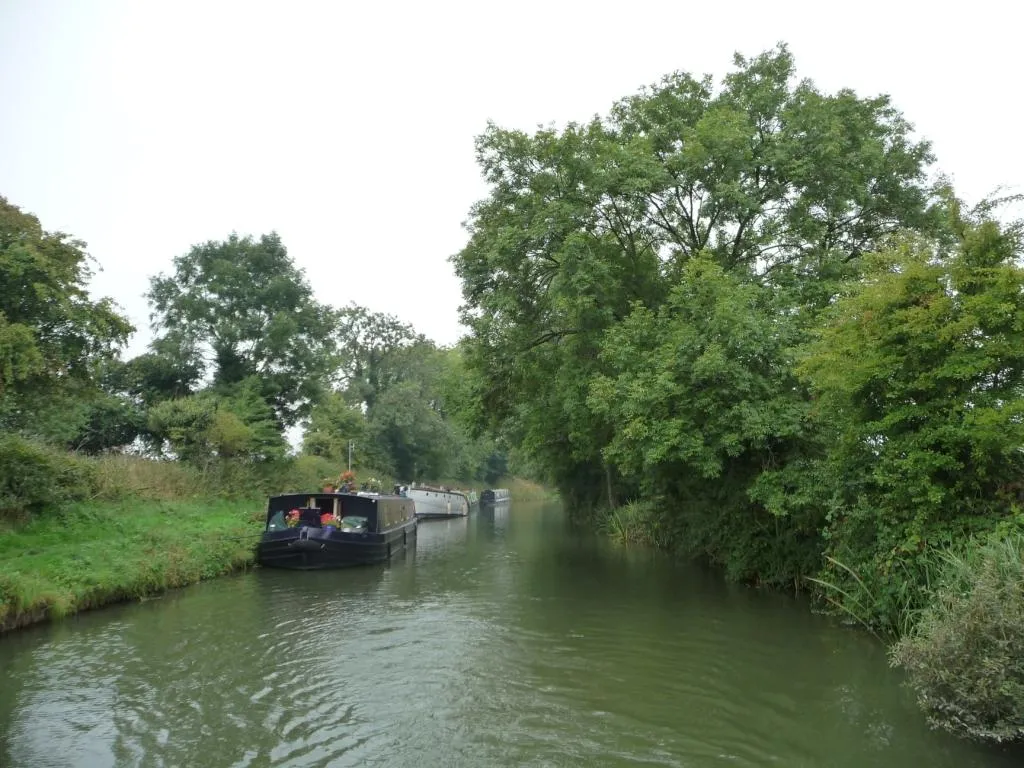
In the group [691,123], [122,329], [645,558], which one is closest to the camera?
[122,329]

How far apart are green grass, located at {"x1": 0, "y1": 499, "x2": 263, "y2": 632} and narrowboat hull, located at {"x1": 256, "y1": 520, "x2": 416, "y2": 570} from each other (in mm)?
610

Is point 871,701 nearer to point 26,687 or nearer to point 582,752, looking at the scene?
point 582,752

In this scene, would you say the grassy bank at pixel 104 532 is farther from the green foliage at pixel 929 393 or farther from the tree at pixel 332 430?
the tree at pixel 332 430

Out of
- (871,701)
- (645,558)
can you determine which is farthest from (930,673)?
(645,558)

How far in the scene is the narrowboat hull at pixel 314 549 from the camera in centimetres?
1853

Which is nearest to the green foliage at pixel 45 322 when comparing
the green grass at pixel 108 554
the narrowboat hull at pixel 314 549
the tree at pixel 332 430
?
the green grass at pixel 108 554

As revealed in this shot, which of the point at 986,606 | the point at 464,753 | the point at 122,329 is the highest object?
the point at 122,329

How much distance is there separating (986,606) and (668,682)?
3944mm

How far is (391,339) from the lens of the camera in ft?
180

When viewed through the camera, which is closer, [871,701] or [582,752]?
[582,752]

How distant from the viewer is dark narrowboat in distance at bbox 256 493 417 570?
18.6 m

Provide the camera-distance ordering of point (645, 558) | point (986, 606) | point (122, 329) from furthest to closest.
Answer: point (645, 558) → point (122, 329) → point (986, 606)

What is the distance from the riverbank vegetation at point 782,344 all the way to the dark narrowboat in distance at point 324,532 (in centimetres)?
470

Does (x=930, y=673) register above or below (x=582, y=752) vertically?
above
